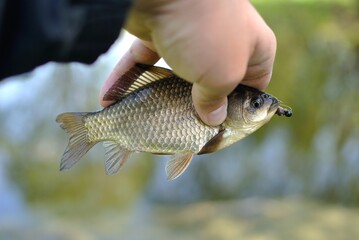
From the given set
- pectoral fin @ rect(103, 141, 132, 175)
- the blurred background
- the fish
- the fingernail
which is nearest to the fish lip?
the fish

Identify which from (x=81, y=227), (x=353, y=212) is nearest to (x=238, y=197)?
(x=353, y=212)

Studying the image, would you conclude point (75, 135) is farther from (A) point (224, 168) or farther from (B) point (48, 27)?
(A) point (224, 168)

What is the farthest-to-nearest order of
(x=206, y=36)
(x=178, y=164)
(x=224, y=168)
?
(x=224, y=168)
(x=178, y=164)
(x=206, y=36)

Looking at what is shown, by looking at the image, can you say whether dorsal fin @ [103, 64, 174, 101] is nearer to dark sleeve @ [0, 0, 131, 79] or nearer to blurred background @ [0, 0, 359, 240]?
dark sleeve @ [0, 0, 131, 79]

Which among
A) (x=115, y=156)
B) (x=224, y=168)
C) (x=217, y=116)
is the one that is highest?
(x=217, y=116)

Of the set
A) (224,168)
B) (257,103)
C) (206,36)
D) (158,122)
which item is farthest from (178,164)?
(224,168)

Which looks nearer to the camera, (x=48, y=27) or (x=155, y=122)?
(x=48, y=27)
